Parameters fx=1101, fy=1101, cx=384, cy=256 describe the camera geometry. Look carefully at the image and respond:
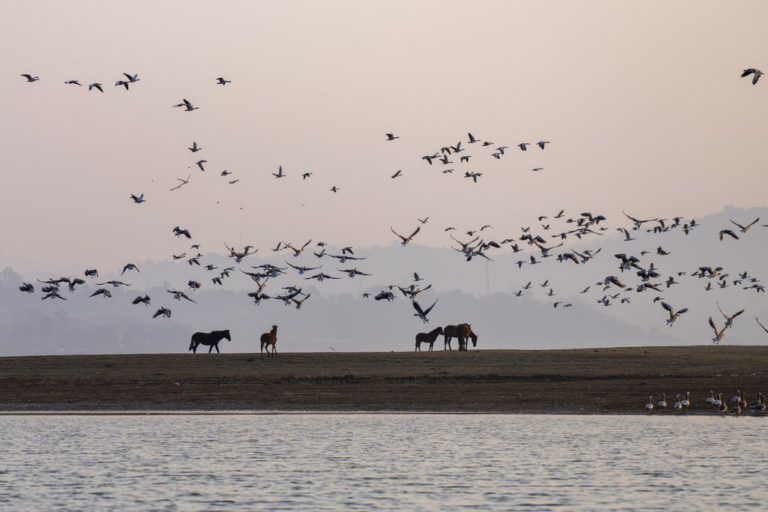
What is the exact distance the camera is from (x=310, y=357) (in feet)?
213

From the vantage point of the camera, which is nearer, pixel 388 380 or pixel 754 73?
pixel 754 73

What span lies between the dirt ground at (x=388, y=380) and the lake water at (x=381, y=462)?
13.3 ft

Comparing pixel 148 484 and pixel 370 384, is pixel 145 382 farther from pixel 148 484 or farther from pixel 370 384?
pixel 148 484

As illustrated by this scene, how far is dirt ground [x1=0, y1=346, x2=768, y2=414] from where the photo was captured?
156 feet

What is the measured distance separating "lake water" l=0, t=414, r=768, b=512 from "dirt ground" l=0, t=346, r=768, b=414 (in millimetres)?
4061

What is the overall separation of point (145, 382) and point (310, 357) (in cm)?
1216

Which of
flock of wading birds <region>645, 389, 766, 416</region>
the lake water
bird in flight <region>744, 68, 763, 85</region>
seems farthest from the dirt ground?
bird in flight <region>744, 68, 763, 85</region>

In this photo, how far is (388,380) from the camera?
55.6 metres

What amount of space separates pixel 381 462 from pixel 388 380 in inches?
932

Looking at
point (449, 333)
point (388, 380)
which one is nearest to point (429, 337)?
point (449, 333)

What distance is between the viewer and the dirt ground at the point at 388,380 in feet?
156

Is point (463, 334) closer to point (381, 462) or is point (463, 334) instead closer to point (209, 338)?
point (209, 338)

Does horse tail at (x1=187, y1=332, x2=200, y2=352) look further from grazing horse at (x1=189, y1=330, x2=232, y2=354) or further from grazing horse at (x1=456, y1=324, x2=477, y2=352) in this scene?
grazing horse at (x1=456, y1=324, x2=477, y2=352)

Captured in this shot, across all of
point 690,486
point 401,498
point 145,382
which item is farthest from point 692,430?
point 145,382
